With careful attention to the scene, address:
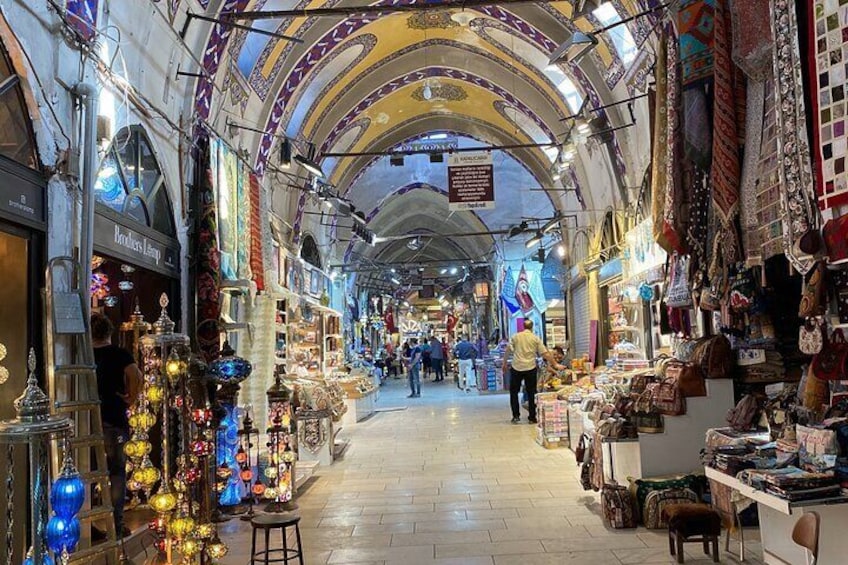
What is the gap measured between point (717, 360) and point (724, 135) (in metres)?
Answer: 1.74

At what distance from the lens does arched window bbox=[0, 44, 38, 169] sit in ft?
11.5

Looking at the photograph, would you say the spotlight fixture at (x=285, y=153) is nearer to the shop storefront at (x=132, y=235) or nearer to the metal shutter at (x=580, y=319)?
the shop storefront at (x=132, y=235)

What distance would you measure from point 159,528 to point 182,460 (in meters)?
0.31

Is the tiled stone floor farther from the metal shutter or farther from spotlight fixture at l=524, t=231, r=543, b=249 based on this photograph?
spotlight fixture at l=524, t=231, r=543, b=249

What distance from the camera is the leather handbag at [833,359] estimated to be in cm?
342

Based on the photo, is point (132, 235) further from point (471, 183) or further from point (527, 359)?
point (471, 183)

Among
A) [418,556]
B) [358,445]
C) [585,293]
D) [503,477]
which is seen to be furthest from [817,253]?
[585,293]

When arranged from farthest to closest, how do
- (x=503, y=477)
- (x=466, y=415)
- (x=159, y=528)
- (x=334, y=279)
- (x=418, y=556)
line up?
1. (x=334, y=279)
2. (x=466, y=415)
3. (x=503, y=477)
4. (x=418, y=556)
5. (x=159, y=528)

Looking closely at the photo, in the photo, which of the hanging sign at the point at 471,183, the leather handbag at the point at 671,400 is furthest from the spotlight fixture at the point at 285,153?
the leather handbag at the point at 671,400

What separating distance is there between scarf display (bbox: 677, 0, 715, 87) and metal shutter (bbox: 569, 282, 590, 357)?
25.0 feet

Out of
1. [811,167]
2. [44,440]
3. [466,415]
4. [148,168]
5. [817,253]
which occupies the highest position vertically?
[148,168]

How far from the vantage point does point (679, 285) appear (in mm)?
5055

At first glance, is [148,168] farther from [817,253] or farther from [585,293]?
[585,293]

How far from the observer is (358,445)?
344 inches
